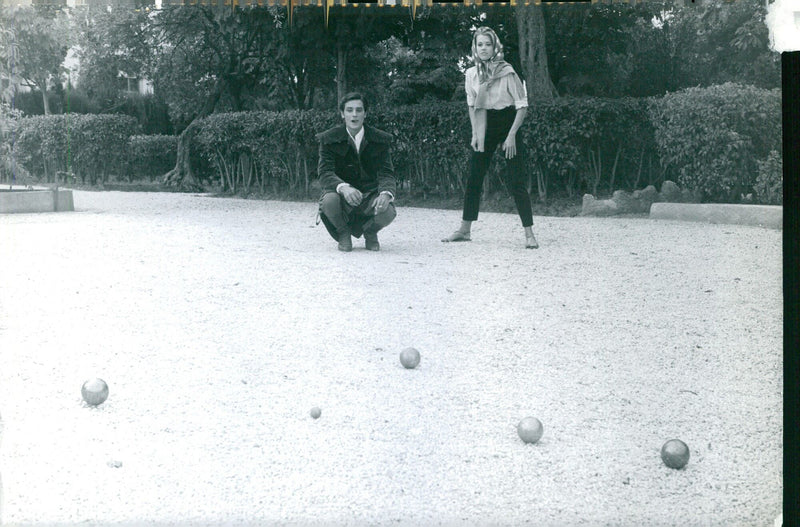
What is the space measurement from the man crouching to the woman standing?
2.27 feet

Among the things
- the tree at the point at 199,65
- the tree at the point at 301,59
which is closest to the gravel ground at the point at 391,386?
the tree at the point at 301,59

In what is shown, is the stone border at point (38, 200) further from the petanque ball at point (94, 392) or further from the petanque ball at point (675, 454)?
the petanque ball at point (675, 454)

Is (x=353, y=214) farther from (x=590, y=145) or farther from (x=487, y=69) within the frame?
(x=590, y=145)

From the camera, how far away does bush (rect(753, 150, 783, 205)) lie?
762cm

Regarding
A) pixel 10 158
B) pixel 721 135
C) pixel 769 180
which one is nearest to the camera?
pixel 769 180

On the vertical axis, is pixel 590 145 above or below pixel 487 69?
below

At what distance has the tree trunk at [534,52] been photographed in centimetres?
1048

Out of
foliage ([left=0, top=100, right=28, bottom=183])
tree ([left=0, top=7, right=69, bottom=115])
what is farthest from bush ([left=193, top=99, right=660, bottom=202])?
tree ([left=0, top=7, right=69, bottom=115])

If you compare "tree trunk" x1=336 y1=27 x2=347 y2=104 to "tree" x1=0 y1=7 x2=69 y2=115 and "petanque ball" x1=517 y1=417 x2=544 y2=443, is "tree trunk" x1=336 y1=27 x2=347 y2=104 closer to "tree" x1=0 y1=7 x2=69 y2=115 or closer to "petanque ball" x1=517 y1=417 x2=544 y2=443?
"tree" x1=0 y1=7 x2=69 y2=115

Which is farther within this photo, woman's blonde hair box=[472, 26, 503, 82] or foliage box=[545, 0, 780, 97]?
foliage box=[545, 0, 780, 97]

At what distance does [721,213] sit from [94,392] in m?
6.21

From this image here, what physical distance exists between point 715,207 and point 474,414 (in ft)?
18.3

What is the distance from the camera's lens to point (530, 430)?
2.56m

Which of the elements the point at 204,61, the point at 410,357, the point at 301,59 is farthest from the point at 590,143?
the point at 204,61
